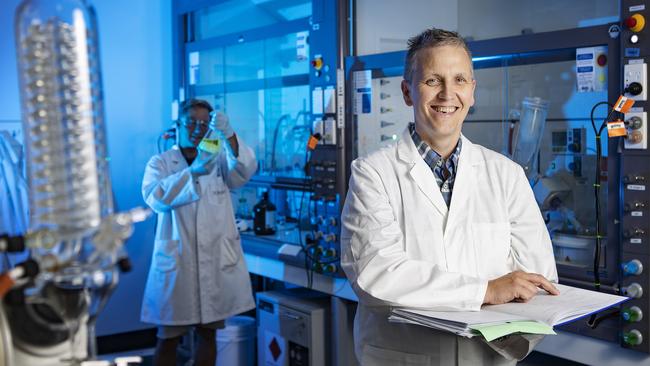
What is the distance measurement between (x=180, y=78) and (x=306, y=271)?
193 cm

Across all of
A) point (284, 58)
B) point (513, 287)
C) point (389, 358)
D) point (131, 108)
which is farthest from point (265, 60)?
point (513, 287)

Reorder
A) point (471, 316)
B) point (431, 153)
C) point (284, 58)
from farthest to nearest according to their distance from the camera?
point (284, 58), point (431, 153), point (471, 316)

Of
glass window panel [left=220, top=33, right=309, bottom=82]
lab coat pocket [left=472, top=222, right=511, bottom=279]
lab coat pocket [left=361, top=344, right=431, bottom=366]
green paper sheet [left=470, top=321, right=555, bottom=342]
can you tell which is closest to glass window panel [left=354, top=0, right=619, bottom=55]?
glass window panel [left=220, top=33, right=309, bottom=82]

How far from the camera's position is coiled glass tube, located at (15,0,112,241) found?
0.77 meters

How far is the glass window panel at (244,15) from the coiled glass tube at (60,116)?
3.20 meters

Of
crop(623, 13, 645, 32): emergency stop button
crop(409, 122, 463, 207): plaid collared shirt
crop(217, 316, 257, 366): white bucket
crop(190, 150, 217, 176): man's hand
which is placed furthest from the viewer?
crop(217, 316, 257, 366): white bucket

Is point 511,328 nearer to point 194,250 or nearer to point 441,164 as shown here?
point 441,164

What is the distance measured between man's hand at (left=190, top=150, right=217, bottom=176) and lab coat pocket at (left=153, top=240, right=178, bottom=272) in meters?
0.39

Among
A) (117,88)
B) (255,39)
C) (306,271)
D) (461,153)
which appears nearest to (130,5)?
(117,88)

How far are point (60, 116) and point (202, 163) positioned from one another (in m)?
2.70

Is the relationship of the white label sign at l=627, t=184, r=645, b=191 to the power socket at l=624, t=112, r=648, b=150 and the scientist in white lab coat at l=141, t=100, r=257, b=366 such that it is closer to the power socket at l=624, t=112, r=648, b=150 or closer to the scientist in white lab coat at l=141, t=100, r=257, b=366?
the power socket at l=624, t=112, r=648, b=150

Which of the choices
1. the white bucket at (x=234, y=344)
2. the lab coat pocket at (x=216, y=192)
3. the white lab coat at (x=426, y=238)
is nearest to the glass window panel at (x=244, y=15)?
the lab coat pocket at (x=216, y=192)

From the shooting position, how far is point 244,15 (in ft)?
14.9

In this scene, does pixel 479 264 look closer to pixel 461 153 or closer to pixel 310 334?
pixel 461 153
